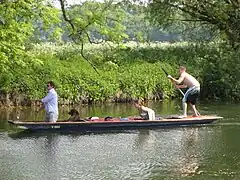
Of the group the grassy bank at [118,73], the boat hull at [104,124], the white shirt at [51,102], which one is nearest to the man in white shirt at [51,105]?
the white shirt at [51,102]

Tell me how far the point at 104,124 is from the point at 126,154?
395cm

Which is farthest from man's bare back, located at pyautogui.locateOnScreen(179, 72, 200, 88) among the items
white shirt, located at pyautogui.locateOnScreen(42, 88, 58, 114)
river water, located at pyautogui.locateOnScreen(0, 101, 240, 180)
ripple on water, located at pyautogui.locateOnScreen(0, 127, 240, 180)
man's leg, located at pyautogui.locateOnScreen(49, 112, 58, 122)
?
man's leg, located at pyautogui.locateOnScreen(49, 112, 58, 122)

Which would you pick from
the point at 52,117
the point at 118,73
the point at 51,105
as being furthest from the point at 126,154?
the point at 118,73

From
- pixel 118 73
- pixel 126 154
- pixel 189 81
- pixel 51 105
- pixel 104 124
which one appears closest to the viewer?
pixel 126 154

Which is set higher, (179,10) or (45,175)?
(179,10)

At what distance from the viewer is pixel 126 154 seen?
579 inches

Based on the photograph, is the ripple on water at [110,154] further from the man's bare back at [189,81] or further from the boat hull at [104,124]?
the man's bare back at [189,81]

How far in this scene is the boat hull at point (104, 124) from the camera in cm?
1809

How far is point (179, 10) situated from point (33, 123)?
59.3ft

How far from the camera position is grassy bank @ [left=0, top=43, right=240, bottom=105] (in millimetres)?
27234

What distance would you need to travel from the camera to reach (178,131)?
18.7 m

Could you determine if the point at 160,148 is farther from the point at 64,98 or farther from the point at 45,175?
the point at 64,98

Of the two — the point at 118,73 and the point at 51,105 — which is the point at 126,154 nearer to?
the point at 51,105

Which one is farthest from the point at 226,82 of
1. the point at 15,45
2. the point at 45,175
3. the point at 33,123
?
the point at 45,175
